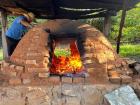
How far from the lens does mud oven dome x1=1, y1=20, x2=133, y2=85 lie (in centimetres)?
620

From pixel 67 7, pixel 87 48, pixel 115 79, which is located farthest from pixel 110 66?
pixel 67 7

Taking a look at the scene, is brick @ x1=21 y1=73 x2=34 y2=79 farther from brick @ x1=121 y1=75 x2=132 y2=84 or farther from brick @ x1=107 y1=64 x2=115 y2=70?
brick @ x1=121 y1=75 x2=132 y2=84

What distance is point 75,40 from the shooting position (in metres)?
6.65

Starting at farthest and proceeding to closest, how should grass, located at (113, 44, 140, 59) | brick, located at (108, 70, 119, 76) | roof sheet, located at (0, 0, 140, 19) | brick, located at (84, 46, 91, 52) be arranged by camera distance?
grass, located at (113, 44, 140, 59)
roof sheet, located at (0, 0, 140, 19)
brick, located at (84, 46, 91, 52)
brick, located at (108, 70, 119, 76)

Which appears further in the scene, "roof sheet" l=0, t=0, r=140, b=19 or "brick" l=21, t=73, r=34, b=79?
"roof sheet" l=0, t=0, r=140, b=19

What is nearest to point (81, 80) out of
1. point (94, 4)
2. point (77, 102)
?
point (77, 102)

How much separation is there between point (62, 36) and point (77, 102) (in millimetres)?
1129

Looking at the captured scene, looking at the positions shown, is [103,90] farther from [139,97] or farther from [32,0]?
[32,0]

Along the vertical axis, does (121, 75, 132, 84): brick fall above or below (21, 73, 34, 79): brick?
below

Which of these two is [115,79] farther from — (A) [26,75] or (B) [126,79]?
(A) [26,75]

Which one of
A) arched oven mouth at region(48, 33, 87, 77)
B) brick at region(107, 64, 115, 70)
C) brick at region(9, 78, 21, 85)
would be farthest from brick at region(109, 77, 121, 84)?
brick at region(9, 78, 21, 85)

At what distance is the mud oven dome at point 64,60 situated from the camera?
6.20m

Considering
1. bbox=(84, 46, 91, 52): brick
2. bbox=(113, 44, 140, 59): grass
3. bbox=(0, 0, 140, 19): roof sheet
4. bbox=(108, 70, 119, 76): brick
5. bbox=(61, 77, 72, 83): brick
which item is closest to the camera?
bbox=(61, 77, 72, 83): brick

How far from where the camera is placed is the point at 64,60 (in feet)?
21.9
